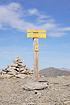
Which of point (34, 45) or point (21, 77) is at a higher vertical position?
point (34, 45)

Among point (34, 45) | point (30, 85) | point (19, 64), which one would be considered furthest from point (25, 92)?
point (19, 64)

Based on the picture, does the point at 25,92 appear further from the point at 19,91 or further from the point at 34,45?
the point at 34,45

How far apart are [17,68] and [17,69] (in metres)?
0.13

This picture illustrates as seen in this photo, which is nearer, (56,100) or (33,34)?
(56,100)

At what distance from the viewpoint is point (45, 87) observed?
56.4 ft

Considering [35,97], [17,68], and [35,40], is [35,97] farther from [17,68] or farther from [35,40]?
[17,68]

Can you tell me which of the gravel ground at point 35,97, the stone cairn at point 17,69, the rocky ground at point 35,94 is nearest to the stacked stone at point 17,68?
the stone cairn at point 17,69

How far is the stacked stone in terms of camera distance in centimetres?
2528

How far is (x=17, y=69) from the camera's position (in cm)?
2544

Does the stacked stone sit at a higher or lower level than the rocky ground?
higher

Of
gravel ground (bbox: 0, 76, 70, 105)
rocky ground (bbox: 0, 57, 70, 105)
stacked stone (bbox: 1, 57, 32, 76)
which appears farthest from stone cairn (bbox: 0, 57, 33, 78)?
gravel ground (bbox: 0, 76, 70, 105)

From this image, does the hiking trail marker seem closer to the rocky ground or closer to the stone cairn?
the rocky ground

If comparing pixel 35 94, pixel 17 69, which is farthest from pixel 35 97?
pixel 17 69

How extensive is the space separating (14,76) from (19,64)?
5.35 ft
